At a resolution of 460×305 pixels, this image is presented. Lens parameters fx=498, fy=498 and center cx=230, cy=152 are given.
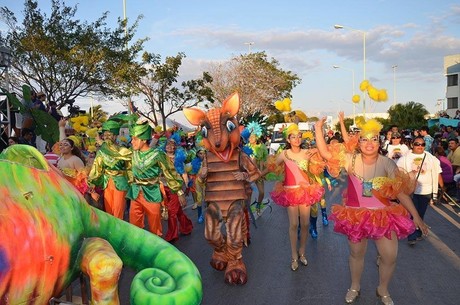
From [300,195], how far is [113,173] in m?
2.45

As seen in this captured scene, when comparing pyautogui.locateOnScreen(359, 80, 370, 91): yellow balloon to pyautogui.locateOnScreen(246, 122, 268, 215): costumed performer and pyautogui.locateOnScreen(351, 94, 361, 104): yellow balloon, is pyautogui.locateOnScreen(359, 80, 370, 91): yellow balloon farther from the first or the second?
pyautogui.locateOnScreen(246, 122, 268, 215): costumed performer

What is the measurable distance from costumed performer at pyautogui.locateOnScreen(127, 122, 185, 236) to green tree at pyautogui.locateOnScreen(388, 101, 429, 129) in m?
36.1

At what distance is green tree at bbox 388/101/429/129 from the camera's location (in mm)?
39969

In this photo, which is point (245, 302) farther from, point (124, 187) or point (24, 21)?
point (24, 21)

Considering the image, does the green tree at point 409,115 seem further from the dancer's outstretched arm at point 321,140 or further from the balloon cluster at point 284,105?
the dancer's outstretched arm at point 321,140

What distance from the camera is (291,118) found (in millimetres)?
6824

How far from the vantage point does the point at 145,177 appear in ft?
20.8

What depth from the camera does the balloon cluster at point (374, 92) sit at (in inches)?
204

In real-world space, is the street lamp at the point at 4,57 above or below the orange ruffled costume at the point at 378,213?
above

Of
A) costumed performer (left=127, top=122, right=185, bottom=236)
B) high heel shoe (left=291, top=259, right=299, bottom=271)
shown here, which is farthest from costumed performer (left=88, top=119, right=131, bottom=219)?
high heel shoe (left=291, top=259, right=299, bottom=271)

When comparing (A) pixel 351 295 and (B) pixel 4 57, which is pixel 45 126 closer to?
(B) pixel 4 57

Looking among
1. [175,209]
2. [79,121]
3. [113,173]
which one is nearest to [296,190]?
[113,173]

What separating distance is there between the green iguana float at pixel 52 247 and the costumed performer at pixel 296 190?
392 centimetres

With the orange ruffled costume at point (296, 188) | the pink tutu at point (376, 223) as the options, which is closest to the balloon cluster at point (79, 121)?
the orange ruffled costume at point (296, 188)
